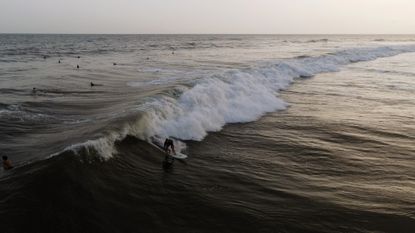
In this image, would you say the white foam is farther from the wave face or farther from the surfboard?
the surfboard

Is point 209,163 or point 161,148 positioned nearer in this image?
point 209,163

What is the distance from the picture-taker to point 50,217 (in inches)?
284

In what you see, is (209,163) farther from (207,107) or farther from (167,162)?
(207,107)

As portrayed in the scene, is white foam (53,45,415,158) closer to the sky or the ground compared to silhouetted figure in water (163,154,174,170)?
closer to the sky

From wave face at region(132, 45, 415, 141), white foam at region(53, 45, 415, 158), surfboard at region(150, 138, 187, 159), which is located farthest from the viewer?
wave face at region(132, 45, 415, 141)

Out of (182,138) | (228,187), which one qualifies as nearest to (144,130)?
(182,138)

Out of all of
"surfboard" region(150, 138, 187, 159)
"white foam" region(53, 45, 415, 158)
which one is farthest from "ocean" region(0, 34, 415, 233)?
"surfboard" region(150, 138, 187, 159)

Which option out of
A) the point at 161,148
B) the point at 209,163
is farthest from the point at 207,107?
the point at 209,163

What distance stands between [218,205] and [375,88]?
2028 cm

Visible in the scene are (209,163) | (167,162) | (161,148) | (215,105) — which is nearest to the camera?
(167,162)

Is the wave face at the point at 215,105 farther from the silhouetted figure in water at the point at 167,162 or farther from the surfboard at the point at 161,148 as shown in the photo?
the silhouetted figure in water at the point at 167,162

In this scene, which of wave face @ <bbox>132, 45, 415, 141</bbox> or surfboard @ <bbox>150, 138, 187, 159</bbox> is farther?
wave face @ <bbox>132, 45, 415, 141</bbox>

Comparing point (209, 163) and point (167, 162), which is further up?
point (167, 162)

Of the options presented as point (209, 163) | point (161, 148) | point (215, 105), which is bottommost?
point (209, 163)
